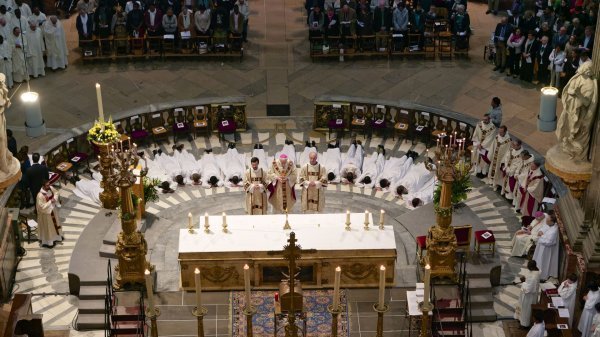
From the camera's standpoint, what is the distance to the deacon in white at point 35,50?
36.9m

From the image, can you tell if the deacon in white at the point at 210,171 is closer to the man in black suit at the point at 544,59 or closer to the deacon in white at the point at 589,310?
the deacon in white at the point at 589,310

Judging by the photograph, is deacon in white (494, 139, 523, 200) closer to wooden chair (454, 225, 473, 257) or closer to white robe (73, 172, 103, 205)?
wooden chair (454, 225, 473, 257)

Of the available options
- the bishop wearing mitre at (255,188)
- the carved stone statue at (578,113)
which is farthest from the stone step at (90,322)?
the carved stone statue at (578,113)

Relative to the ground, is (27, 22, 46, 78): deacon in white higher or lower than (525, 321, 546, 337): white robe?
higher

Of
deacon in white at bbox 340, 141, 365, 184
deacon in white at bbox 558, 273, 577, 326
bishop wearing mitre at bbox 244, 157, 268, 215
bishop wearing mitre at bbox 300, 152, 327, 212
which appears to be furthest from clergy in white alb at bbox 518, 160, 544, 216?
bishop wearing mitre at bbox 244, 157, 268, 215

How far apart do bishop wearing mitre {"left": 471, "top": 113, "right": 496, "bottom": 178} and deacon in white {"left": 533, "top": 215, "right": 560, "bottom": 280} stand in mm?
4728

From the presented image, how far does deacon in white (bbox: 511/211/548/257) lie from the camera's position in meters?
26.9

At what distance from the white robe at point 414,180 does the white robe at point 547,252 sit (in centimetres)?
469

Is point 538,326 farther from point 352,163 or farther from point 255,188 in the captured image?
point 352,163

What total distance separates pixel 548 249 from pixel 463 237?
6.43 ft

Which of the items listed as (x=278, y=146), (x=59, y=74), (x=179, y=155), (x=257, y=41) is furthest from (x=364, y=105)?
(x=59, y=74)

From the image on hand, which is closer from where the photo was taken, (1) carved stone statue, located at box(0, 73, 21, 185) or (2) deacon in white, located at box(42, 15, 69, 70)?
(1) carved stone statue, located at box(0, 73, 21, 185)

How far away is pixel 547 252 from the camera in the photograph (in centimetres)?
2627

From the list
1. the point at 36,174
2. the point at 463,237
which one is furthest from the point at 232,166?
the point at 463,237
